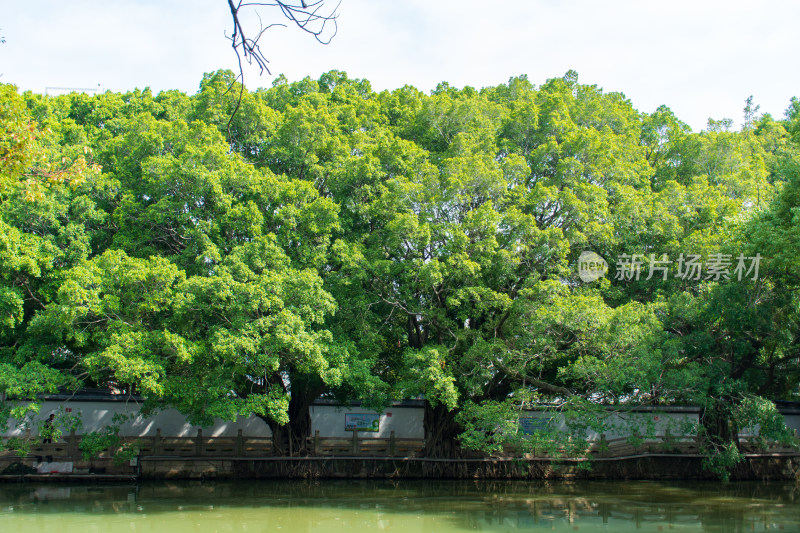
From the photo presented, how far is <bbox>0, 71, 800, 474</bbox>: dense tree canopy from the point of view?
39.7ft

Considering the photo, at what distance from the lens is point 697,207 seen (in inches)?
579

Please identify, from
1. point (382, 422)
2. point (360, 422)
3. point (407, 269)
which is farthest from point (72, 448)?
point (407, 269)

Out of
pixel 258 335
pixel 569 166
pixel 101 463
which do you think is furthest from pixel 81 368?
pixel 569 166

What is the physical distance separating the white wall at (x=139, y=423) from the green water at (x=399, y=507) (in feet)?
6.11

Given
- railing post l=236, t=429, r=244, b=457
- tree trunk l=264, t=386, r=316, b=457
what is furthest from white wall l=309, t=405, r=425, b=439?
railing post l=236, t=429, r=244, b=457

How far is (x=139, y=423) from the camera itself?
15.8 m

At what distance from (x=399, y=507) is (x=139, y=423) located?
8.05 metres

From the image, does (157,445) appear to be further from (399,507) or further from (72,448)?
(399,507)

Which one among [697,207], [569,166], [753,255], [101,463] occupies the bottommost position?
[101,463]

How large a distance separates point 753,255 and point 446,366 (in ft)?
21.2

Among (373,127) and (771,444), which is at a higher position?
(373,127)

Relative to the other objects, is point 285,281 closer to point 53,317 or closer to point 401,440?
point 53,317

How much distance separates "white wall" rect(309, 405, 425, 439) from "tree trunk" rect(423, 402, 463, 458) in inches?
50.0

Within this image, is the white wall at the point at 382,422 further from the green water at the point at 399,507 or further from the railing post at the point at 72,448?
the railing post at the point at 72,448
